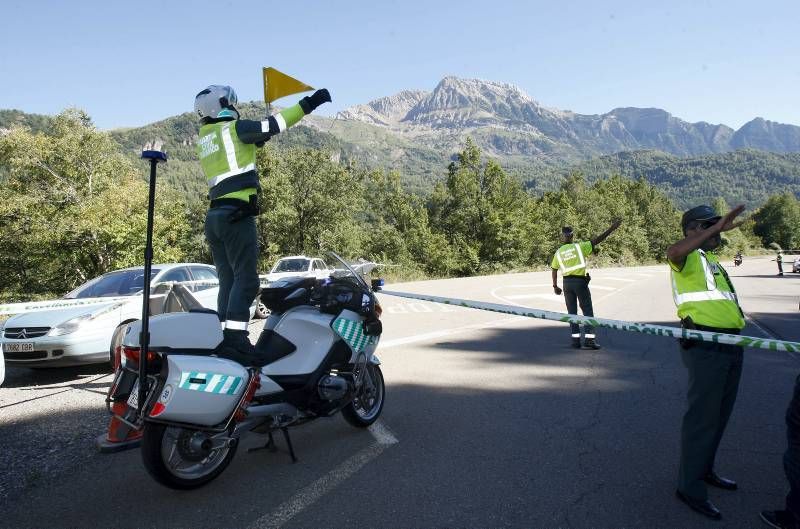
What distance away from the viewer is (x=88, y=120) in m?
33.2

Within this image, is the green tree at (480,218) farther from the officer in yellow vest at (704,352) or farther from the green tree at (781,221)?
the green tree at (781,221)

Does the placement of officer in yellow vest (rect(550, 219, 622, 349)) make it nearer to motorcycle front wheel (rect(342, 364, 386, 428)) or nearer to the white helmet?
motorcycle front wheel (rect(342, 364, 386, 428))

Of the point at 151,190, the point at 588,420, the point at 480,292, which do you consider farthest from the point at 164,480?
the point at 480,292

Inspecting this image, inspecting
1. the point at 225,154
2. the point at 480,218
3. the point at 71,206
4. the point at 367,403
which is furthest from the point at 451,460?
the point at 480,218

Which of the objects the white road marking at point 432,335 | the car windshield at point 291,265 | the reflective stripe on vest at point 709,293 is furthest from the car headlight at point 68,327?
the car windshield at point 291,265

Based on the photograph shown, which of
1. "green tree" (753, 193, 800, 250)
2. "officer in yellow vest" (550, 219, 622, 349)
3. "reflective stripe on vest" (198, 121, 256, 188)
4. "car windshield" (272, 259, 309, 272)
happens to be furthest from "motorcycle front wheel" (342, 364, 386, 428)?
"green tree" (753, 193, 800, 250)

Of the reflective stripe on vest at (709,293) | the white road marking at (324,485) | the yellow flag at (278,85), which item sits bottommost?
the white road marking at (324,485)

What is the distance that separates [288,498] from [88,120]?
3657 centimetres

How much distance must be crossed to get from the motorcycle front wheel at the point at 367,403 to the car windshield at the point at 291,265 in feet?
46.6

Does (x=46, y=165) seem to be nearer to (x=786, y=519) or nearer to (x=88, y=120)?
(x=88, y=120)

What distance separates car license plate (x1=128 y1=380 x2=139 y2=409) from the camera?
126 inches

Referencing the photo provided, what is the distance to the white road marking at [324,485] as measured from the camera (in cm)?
310

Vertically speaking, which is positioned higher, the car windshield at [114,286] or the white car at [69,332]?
the car windshield at [114,286]

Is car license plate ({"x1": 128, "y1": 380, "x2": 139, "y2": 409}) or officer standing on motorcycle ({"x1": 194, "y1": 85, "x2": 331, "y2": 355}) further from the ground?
officer standing on motorcycle ({"x1": 194, "y1": 85, "x2": 331, "y2": 355})
